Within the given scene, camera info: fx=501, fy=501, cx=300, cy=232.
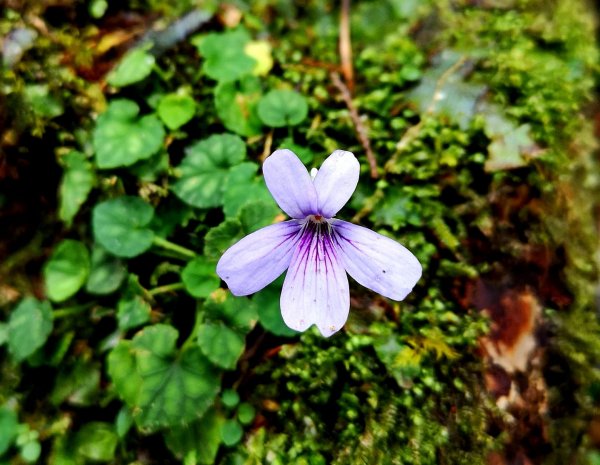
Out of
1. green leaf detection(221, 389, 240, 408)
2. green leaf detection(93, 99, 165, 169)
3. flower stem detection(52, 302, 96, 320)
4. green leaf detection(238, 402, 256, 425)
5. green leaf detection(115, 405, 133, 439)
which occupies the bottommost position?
green leaf detection(115, 405, 133, 439)

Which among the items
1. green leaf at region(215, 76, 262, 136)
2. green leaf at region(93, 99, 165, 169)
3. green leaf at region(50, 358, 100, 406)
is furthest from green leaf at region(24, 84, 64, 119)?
green leaf at region(50, 358, 100, 406)

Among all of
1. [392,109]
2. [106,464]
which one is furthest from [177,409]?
[392,109]

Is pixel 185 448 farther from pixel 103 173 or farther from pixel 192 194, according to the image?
pixel 103 173

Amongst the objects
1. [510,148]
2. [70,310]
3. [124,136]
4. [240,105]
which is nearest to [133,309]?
[70,310]

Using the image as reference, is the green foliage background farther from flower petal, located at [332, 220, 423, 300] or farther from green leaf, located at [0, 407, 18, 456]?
flower petal, located at [332, 220, 423, 300]

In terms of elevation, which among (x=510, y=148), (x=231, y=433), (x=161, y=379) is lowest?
(x=231, y=433)

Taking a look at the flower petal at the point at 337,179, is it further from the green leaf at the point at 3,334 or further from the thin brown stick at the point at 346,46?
the green leaf at the point at 3,334

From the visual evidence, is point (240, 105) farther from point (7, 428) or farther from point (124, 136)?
point (7, 428)
